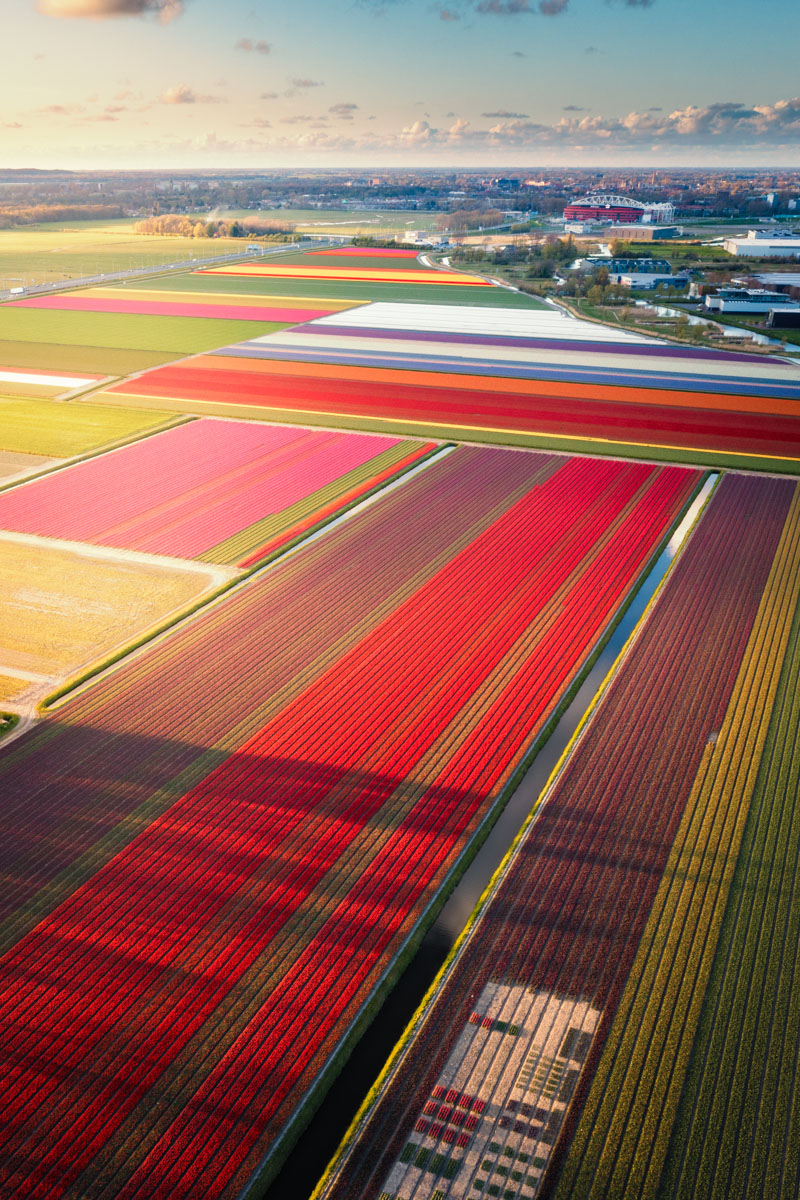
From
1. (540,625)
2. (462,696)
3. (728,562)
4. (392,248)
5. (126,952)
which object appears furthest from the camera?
(392,248)

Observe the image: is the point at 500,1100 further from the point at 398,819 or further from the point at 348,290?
the point at 348,290

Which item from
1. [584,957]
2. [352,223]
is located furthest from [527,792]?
[352,223]

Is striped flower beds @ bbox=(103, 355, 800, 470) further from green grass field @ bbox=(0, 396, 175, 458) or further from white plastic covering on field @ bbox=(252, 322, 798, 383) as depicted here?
white plastic covering on field @ bbox=(252, 322, 798, 383)

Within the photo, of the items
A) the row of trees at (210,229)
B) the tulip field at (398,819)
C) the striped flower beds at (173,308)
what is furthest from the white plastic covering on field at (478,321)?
the row of trees at (210,229)

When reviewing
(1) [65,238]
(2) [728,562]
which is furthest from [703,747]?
(1) [65,238]

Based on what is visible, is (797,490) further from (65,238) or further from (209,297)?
(65,238)

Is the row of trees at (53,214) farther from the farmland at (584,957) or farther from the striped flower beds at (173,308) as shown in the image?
the farmland at (584,957)

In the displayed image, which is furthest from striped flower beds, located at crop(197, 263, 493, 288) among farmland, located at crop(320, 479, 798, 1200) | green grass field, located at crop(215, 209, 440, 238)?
farmland, located at crop(320, 479, 798, 1200)
